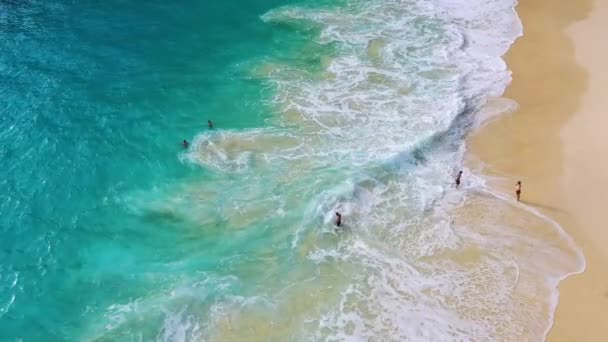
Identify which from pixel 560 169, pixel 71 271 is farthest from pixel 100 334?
pixel 560 169

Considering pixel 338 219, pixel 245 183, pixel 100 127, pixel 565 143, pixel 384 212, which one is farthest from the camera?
pixel 100 127

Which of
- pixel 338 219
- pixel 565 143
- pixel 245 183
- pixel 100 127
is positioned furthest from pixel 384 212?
pixel 100 127

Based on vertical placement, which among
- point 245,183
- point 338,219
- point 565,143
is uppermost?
point 565,143

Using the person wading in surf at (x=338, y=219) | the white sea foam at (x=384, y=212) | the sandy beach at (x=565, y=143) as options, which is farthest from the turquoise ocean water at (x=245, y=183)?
the sandy beach at (x=565, y=143)

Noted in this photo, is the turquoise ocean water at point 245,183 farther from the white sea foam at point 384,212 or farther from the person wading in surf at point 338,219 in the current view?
the person wading in surf at point 338,219

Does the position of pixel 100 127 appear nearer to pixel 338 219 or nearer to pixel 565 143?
pixel 338 219

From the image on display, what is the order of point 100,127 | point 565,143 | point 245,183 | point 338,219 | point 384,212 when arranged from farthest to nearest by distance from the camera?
1. point 100,127
2. point 565,143
3. point 245,183
4. point 384,212
5. point 338,219

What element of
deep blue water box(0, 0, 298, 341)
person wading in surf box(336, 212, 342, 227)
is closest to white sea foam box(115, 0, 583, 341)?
person wading in surf box(336, 212, 342, 227)

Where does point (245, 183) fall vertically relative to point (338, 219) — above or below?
below
